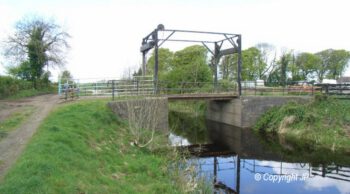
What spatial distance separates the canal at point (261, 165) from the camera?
419 inches

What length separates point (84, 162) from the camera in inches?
307

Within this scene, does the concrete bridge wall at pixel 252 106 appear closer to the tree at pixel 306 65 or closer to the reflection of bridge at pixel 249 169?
the reflection of bridge at pixel 249 169

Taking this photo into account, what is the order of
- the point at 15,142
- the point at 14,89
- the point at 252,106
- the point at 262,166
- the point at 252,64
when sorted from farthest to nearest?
1. the point at 252,64
2. the point at 14,89
3. the point at 252,106
4. the point at 262,166
5. the point at 15,142

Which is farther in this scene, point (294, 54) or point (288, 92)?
point (294, 54)

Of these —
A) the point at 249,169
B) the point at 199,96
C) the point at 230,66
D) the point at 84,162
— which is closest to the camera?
the point at 84,162

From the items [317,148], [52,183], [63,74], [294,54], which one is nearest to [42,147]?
[52,183]

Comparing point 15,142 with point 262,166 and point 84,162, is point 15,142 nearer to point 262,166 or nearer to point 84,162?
point 84,162

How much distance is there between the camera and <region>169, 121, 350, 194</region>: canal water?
34.9ft

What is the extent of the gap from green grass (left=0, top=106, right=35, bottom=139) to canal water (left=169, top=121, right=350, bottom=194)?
625cm

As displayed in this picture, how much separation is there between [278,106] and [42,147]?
17411mm

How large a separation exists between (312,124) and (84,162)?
47.4 feet

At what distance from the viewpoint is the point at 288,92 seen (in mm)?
24312

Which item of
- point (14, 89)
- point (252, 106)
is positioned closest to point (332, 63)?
point (252, 106)

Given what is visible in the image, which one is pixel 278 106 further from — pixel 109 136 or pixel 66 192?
pixel 66 192
